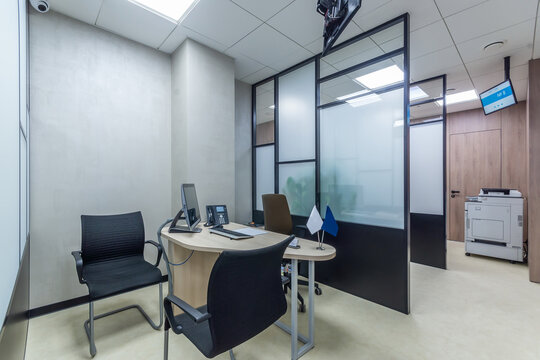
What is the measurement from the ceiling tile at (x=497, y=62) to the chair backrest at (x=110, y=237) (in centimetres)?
499

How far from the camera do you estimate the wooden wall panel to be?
328 centimetres

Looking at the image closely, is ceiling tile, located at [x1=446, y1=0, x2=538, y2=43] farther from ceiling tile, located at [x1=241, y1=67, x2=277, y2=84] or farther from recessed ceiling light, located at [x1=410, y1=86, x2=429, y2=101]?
ceiling tile, located at [x1=241, y1=67, x2=277, y2=84]

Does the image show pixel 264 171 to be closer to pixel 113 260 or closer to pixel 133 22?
pixel 113 260

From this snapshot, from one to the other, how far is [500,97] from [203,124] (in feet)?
14.0

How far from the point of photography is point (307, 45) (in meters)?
3.17

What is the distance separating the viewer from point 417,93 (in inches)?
174

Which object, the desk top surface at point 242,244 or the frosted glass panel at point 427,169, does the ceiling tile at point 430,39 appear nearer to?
the frosted glass panel at point 427,169

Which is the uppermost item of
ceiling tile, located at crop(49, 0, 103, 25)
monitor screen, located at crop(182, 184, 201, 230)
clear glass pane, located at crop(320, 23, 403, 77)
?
ceiling tile, located at crop(49, 0, 103, 25)

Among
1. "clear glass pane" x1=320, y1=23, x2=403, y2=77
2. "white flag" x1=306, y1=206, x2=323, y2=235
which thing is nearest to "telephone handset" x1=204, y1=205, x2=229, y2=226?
"white flag" x1=306, y1=206, x2=323, y2=235

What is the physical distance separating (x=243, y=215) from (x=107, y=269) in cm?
228

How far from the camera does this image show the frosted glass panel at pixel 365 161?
2.63m

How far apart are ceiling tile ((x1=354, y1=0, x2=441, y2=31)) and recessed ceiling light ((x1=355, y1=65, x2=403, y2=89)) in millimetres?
500

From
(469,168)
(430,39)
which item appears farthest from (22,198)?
(469,168)

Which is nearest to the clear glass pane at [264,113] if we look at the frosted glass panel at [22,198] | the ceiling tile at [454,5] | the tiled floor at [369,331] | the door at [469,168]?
the ceiling tile at [454,5]
